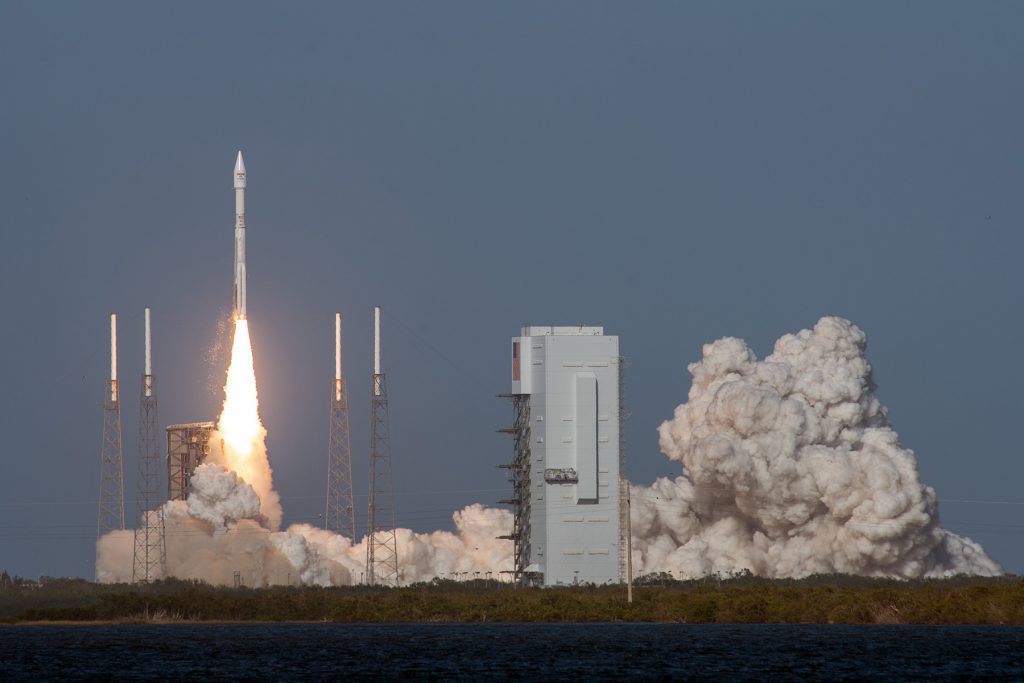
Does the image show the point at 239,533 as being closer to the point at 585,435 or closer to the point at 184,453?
the point at 184,453

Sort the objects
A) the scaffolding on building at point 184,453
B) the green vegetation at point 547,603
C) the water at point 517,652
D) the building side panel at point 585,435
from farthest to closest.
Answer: the scaffolding on building at point 184,453
the building side panel at point 585,435
the green vegetation at point 547,603
the water at point 517,652

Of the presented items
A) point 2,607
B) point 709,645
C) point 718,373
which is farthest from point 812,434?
point 2,607

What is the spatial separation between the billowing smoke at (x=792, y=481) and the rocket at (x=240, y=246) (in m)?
24.6

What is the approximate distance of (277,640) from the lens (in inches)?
4001

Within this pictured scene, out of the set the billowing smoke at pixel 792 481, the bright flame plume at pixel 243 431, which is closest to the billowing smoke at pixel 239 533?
the bright flame plume at pixel 243 431

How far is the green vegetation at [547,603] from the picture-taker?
105812 mm

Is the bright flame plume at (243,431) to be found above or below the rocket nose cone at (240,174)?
below

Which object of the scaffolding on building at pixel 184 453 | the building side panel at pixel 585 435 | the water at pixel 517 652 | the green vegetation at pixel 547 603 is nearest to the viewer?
the water at pixel 517 652

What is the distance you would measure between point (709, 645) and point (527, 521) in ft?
99.7

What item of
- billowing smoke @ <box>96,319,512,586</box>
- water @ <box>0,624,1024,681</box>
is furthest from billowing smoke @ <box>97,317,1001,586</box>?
water @ <box>0,624,1024,681</box>

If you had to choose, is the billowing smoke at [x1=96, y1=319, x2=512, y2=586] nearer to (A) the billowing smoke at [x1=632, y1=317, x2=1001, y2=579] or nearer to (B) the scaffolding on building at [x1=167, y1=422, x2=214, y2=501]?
(B) the scaffolding on building at [x1=167, y1=422, x2=214, y2=501]

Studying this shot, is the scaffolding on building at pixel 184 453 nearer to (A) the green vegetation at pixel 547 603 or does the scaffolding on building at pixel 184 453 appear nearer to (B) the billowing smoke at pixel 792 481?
(A) the green vegetation at pixel 547 603

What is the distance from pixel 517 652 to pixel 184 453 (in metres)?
41.3

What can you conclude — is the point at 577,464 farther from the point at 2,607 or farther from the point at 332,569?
the point at 2,607
